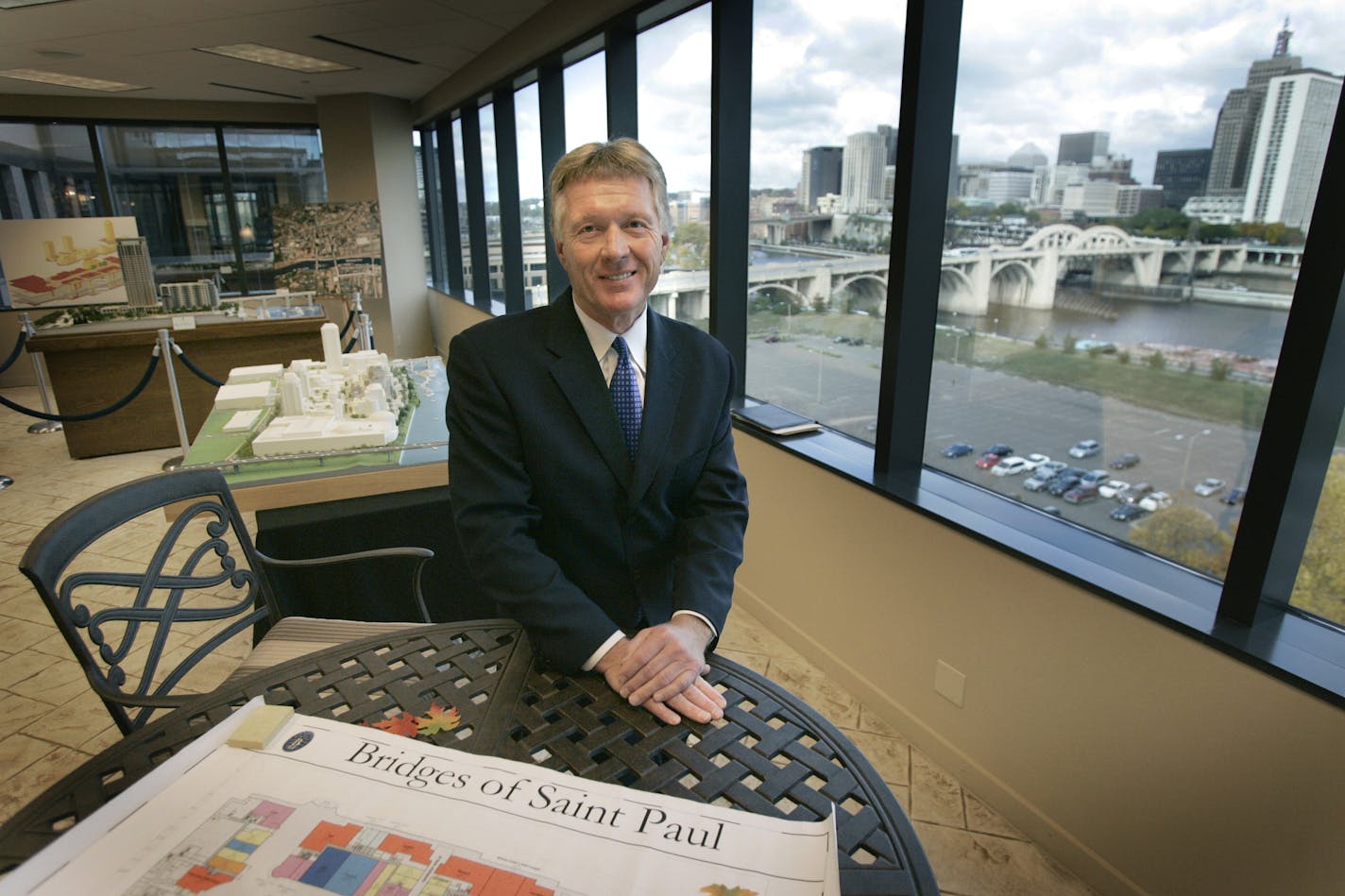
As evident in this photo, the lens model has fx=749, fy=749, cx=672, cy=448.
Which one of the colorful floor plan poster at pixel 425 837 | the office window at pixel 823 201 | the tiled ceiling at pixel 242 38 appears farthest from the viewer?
Answer: the tiled ceiling at pixel 242 38

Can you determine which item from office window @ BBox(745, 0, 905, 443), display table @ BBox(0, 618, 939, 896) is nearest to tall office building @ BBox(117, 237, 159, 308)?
office window @ BBox(745, 0, 905, 443)

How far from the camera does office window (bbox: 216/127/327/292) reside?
9211 mm

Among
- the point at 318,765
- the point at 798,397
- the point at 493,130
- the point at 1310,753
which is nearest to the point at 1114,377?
the point at 1310,753

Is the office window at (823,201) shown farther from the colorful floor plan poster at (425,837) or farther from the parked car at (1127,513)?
the colorful floor plan poster at (425,837)

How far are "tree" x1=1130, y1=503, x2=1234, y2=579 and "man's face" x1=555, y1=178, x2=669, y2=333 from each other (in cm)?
145

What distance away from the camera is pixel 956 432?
2523 millimetres

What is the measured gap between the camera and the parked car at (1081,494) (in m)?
2.08

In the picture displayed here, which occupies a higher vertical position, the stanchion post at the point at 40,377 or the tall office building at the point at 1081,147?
the tall office building at the point at 1081,147

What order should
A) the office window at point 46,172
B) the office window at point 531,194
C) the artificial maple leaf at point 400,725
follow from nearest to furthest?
1. the artificial maple leaf at point 400,725
2. the office window at point 531,194
3. the office window at point 46,172

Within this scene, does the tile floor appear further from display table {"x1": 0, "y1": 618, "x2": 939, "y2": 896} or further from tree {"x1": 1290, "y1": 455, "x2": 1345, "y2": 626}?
display table {"x1": 0, "y1": 618, "x2": 939, "y2": 896}

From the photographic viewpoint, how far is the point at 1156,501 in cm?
192

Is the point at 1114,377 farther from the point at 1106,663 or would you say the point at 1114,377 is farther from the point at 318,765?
the point at 318,765

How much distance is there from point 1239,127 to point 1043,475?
3.25ft

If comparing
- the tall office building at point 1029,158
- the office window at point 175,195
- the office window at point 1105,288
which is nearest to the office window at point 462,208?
the office window at point 175,195
